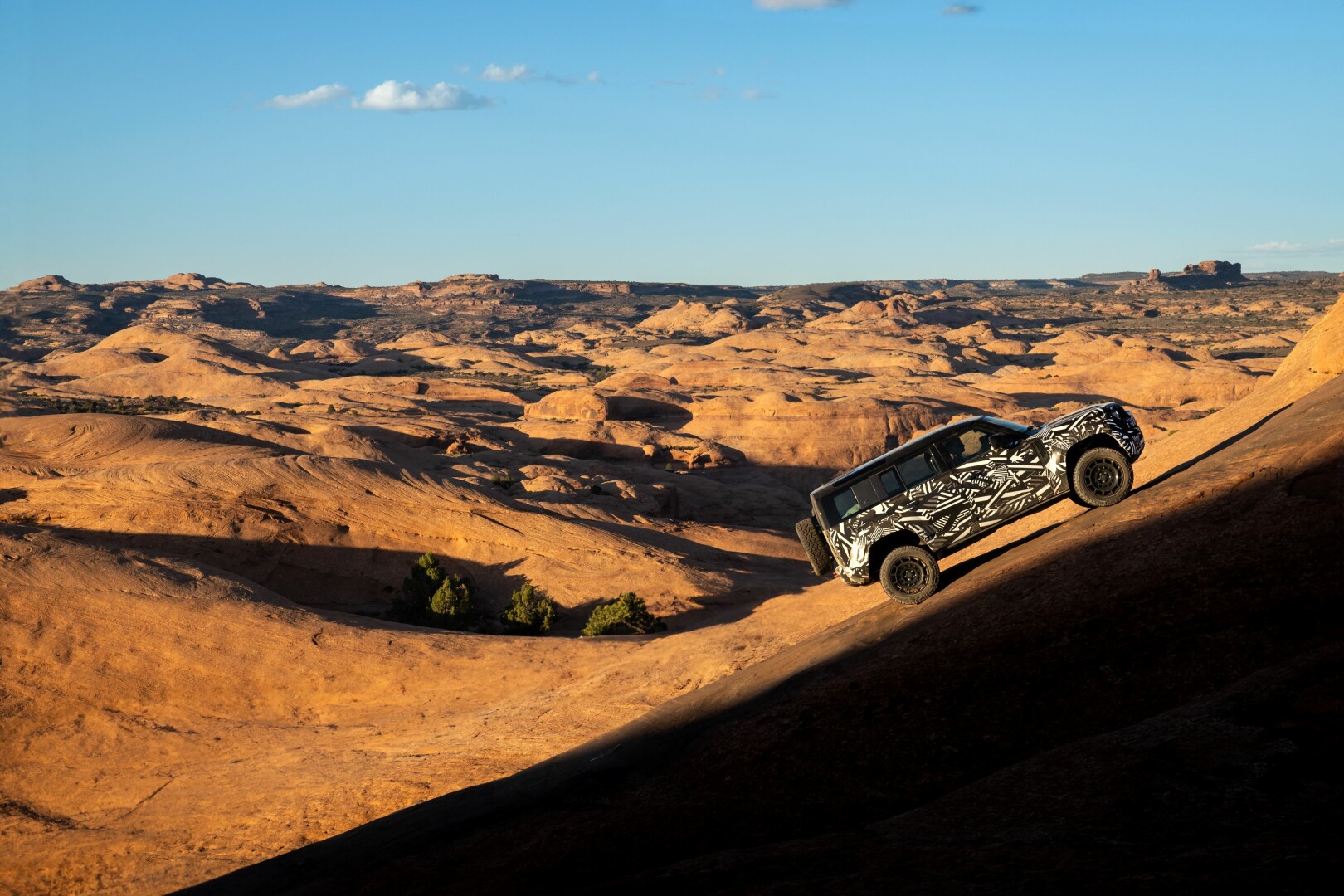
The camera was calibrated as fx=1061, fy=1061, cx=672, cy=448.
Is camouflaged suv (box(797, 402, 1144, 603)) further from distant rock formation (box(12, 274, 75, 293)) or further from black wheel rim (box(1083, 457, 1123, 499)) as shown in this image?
distant rock formation (box(12, 274, 75, 293))

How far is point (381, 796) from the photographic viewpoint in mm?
15297

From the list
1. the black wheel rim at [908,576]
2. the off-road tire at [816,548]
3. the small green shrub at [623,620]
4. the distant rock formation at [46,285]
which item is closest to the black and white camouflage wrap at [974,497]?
the black wheel rim at [908,576]

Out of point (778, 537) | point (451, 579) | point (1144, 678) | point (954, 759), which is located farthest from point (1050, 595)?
point (778, 537)

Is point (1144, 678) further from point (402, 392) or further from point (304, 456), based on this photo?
point (402, 392)

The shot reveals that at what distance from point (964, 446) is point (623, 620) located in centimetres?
1246

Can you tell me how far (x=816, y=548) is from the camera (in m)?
15.8

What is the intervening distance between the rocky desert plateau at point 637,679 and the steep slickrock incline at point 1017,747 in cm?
4

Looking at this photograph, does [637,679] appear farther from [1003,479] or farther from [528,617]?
[528,617]

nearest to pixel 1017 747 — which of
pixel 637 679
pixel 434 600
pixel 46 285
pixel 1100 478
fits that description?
pixel 1100 478

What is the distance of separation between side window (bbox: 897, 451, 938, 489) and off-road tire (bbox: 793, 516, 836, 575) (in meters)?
1.51

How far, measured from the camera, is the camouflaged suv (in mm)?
14852

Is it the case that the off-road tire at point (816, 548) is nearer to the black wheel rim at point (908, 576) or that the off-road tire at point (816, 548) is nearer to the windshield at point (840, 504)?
the windshield at point (840, 504)

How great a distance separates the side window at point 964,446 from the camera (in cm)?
1511

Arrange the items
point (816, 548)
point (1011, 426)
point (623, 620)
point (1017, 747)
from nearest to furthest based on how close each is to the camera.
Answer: point (1017, 747), point (1011, 426), point (816, 548), point (623, 620)
